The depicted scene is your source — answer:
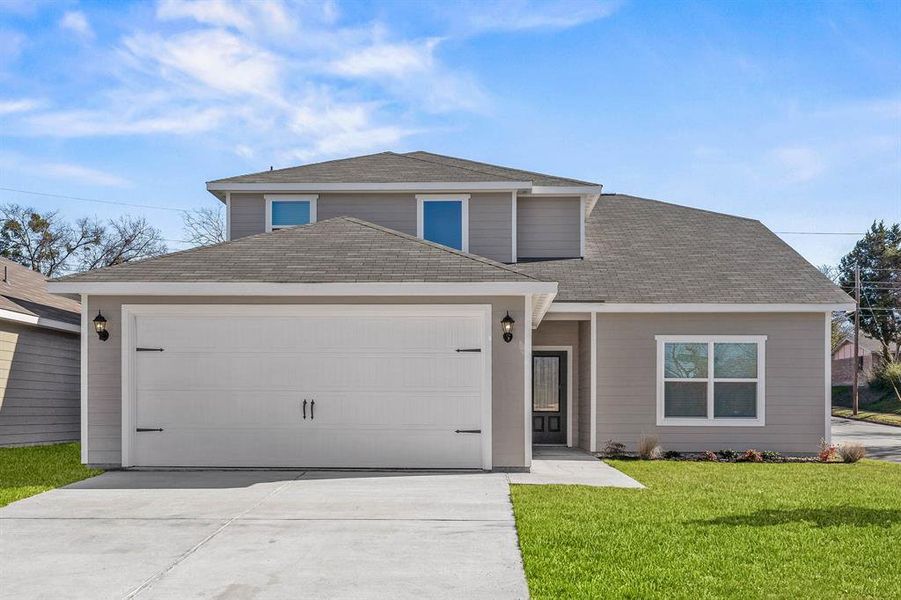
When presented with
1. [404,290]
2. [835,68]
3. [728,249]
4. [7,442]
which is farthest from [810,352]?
[7,442]

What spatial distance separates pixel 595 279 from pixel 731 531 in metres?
8.96

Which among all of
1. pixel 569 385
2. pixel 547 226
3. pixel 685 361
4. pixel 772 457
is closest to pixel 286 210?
pixel 547 226

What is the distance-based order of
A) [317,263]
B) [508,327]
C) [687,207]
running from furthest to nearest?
[687,207] < [317,263] < [508,327]

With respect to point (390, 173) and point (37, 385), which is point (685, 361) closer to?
point (390, 173)

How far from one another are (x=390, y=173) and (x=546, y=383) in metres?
5.45

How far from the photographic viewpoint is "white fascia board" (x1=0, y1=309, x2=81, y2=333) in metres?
13.7

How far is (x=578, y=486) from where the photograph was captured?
10.1 meters

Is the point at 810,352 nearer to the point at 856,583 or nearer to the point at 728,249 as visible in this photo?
the point at 728,249

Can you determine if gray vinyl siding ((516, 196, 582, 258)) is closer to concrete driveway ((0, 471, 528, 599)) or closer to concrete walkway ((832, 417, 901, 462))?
concrete walkway ((832, 417, 901, 462))

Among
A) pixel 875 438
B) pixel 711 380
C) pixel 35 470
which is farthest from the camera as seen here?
pixel 875 438

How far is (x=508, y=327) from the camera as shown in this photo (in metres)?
11.2

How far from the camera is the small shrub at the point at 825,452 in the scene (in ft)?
47.7

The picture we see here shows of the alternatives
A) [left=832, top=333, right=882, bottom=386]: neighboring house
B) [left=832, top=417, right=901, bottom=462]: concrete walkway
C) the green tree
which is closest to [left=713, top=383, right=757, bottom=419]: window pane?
[left=832, top=417, right=901, bottom=462]: concrete walkway

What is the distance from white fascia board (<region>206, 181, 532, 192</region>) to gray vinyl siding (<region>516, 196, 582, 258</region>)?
95 centimetres
